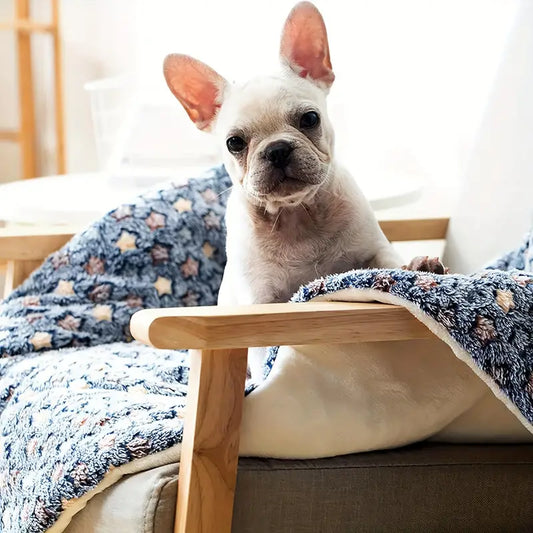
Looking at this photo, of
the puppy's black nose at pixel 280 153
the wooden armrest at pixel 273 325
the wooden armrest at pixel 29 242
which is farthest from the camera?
the wooden armrest at pixel 29 242

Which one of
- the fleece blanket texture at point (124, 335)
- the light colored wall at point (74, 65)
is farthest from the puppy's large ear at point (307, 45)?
the light colored wall at point (74, 65)

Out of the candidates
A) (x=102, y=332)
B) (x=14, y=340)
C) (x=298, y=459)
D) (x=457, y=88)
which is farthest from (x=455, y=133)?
(x=298, y=459)

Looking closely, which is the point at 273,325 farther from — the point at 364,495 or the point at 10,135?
the point at 10,135

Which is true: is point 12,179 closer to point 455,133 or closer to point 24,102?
point 24,102

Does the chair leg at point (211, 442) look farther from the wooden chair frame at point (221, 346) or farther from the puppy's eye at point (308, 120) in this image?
the puppy's eye at point (308, 120)

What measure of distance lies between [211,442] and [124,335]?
2.60 ft

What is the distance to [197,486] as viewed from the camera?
Answer: 3.87ft

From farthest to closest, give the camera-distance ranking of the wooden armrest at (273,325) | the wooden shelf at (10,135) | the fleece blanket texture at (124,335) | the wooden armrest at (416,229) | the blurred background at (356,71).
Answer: the wooden shelf at (10,135) < the blurred background at (356,71) < the wooden armrest at (416,229) < the fleece blanket texture at (124,335) < the wooden armrest at (273,325)

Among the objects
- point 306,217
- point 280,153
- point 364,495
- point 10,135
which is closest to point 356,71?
point 306,217

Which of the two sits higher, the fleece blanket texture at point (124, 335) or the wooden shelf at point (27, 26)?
the wooden shelf at point (27, 26)

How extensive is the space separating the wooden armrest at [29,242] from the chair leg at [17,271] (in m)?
0.02

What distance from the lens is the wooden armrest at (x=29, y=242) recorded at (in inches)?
78.4

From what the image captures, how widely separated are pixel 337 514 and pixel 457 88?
4.98 ft

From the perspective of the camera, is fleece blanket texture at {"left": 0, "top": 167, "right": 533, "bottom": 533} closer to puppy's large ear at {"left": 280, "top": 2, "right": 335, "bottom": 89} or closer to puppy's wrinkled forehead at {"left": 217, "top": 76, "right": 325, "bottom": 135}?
puppy's wrinkled forehead at {"left": 217, "top": 76, "right": 325, "bottom": 135}
